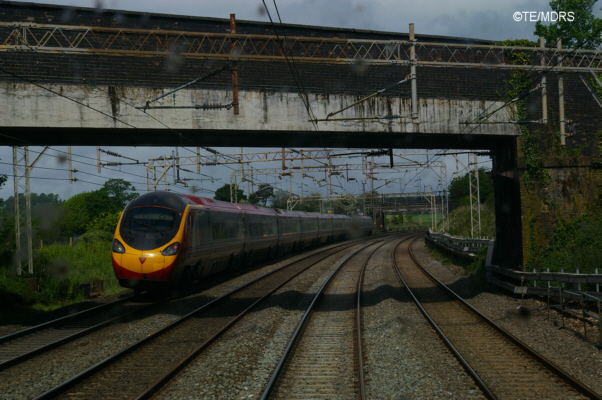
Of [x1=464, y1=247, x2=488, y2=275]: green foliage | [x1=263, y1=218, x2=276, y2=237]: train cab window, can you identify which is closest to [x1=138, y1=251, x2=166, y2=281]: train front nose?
[x1=464, y1=247, x2=488, y2=275]: green foliage

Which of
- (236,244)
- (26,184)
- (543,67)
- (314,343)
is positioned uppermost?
(543,67)

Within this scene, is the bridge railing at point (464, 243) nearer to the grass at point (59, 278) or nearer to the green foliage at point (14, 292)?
the grass at point (59, 278)

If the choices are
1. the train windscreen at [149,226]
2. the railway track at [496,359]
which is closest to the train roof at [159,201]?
the train windscreen at [149,226]

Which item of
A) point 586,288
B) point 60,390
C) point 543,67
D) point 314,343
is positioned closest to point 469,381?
point 314,343

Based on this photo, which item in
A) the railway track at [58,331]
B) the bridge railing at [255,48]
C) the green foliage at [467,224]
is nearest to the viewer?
the railway track at [58,331]

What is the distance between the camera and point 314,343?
29.8 ft

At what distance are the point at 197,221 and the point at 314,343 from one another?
7082 millimetres

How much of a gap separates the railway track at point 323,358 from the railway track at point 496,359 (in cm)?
157

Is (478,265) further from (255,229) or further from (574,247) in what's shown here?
(255,229)

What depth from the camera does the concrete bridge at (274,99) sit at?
449 inches

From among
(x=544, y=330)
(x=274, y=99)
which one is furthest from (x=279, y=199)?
(x=544, y=330)

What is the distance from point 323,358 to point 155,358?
8.80 ft

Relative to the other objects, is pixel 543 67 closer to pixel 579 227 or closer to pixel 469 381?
pixel 579 227

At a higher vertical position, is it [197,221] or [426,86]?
[426,86]
